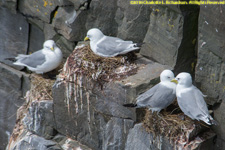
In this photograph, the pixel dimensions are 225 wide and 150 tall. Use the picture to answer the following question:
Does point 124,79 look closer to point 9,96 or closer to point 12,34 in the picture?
point 12,34

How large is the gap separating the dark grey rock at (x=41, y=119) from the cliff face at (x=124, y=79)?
0.01m

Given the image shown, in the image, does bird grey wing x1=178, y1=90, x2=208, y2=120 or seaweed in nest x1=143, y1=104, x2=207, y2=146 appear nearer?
bird grey wing x1=178, y1=90, x2=208, y2=120

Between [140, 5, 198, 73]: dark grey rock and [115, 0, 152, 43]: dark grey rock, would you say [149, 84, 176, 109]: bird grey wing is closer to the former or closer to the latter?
[140, 5, 198, 73]: dark grey rock

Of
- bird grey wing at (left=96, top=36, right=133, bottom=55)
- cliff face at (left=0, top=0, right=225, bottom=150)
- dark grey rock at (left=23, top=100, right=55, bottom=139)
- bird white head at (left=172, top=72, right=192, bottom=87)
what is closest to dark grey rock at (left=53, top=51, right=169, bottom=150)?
cliff face at (left=0, top=0, right=225, bottom=150)

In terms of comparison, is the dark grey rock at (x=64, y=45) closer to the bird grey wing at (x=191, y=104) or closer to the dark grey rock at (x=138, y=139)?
the dark grey rock at (x=138, y=139)

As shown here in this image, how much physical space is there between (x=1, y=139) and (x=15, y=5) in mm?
2695

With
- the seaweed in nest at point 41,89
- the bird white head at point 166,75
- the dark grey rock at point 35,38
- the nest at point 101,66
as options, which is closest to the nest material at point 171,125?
the bird white head at point 166,75

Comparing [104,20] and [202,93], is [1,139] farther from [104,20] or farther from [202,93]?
[202,93]

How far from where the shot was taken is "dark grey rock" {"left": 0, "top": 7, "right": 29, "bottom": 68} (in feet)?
21.9

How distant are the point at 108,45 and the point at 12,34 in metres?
2.59

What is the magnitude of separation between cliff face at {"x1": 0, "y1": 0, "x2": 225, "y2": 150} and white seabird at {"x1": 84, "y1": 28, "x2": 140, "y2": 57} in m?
0.31

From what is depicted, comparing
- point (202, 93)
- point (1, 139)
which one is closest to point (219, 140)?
point (202, 93)

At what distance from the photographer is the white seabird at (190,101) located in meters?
4.05

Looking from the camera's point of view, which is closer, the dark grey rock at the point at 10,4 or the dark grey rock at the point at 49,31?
the dark grey rock at the point at 49,31
